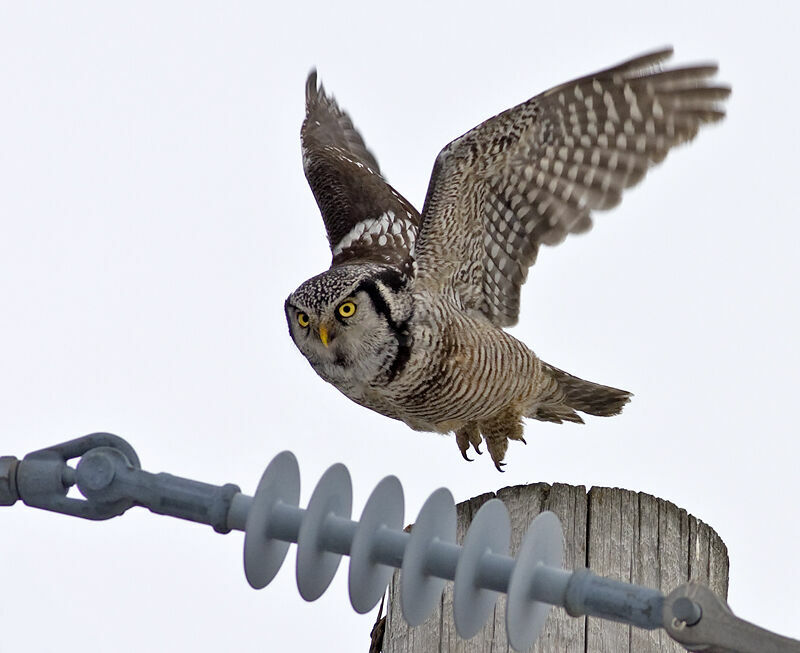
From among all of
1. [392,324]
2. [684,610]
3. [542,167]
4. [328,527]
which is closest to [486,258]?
[542,167]

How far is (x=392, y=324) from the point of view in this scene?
19.3 feet

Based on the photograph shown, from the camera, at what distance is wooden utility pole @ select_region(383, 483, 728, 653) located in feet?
10.9

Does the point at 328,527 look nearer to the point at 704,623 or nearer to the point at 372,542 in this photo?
the point at 372,542

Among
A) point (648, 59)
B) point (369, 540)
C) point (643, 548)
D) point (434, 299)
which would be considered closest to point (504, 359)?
point (434, 299)

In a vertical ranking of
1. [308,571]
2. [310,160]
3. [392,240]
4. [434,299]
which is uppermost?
[310,160]

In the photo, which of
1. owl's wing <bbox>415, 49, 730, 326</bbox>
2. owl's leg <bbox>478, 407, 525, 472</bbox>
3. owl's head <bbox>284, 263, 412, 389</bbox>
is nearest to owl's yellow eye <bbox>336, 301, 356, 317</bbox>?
owl's head <bbox>284, 263, 412, 389</bbox>

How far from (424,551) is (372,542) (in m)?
0.09

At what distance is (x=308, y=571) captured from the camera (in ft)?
7.52

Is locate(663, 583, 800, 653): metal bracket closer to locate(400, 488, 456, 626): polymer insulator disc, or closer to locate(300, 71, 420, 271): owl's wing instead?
locate(400, 488, 456, 626): polymer insulator disc

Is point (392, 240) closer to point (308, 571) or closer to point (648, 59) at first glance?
point (648, 59)

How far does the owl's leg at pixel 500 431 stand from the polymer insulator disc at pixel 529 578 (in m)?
4.31

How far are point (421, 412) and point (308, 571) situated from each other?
3.96 metres

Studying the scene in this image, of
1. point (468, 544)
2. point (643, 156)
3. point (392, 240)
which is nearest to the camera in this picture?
point (468, 544)

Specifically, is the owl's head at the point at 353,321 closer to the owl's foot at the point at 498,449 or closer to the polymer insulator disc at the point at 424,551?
the owl's foot at the point at 498,449
